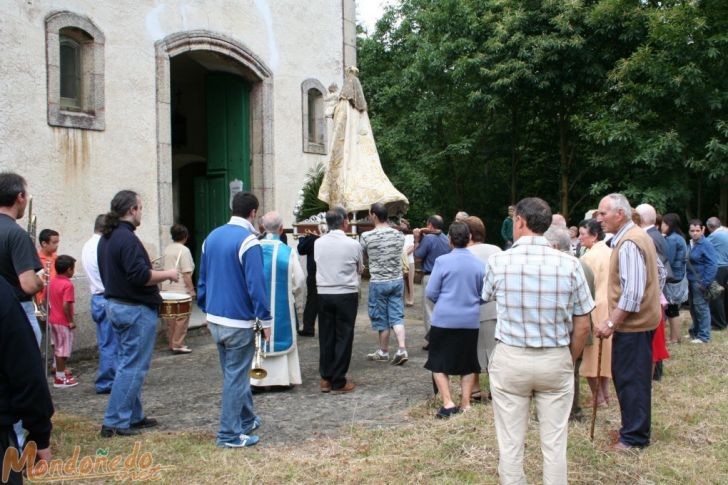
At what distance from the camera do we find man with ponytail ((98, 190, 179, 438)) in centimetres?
556

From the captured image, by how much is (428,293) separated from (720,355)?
4770mm

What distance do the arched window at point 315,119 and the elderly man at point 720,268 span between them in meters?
6.70

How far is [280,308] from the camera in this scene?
7.13m

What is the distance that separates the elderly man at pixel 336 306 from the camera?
705 centimetres

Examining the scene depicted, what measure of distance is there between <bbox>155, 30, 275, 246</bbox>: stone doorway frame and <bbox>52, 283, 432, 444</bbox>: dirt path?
2.56 m

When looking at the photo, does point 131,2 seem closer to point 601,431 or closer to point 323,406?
point 323,406

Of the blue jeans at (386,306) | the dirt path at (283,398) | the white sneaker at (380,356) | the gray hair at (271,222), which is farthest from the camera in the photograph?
the white sneaker at (380,356)

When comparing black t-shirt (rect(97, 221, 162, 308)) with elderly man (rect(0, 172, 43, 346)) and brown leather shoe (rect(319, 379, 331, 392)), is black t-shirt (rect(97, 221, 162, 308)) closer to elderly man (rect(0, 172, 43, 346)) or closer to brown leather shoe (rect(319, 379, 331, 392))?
elderly man (rect(0, 172, 43, 346))

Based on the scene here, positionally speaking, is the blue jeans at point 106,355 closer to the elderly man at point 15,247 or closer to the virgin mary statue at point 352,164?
the elderly man at point 15,247

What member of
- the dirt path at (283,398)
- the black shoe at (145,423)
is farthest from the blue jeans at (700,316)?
the black shoe at (145,423)

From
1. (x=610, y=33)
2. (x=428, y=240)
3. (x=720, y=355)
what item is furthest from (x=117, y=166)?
(x=610, y=33)

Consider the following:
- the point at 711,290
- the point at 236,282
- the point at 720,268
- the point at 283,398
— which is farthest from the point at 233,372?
the point at 720,268

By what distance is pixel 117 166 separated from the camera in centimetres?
Result: 956

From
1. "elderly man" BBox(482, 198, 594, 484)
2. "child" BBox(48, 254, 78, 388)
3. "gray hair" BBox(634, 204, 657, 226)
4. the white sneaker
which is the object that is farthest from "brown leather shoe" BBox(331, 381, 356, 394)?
"gray hair" BBox(634, 204, 657, 226)
